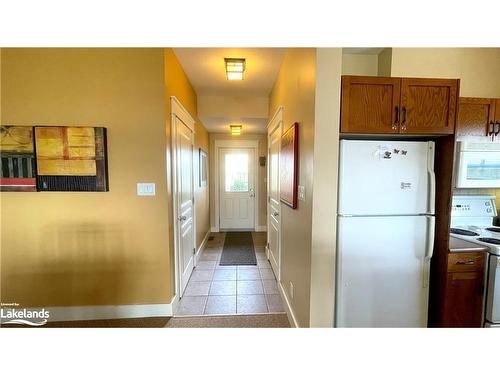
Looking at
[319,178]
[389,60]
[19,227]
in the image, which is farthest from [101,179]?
[389,60]

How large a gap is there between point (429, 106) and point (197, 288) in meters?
2.88

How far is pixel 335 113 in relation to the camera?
1.34 metres

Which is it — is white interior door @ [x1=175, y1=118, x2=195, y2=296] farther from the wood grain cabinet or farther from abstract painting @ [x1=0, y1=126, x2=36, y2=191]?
the wood grain cabinet

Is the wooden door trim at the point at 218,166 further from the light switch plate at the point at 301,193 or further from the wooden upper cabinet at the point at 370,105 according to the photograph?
the wooden upper cabinet at the point at 370,105

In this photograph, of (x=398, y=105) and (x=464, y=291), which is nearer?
(x=398, y=105)

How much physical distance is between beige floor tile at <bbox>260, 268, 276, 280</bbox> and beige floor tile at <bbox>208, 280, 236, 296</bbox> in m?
0.43

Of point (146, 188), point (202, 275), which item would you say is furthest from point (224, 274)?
point (146, 188)

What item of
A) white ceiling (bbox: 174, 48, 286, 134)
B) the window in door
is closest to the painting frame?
white ceiling (bbox: 174, 48, 286, 134)

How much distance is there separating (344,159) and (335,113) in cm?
31

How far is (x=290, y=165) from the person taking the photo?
6.32 feet

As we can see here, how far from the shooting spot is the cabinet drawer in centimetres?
154

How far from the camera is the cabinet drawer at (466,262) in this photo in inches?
60.5

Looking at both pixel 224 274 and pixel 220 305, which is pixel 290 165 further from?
pixel 224 274

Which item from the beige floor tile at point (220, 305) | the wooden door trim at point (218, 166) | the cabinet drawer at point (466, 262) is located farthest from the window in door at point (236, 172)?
the cabinet drawer at point (466, 262)
